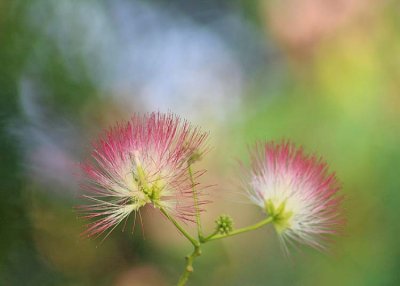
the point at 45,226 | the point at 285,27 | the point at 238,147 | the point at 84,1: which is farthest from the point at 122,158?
the point at 285,27

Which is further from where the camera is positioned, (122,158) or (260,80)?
(260,80)

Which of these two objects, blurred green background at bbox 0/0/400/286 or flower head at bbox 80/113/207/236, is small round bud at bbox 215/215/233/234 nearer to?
flower head at bbox 80/113/207/236

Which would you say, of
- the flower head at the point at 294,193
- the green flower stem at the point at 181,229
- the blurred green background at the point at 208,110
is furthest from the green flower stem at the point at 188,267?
the blurred green background at the point at 208,110

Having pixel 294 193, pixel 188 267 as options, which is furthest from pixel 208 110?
pixel 188 267

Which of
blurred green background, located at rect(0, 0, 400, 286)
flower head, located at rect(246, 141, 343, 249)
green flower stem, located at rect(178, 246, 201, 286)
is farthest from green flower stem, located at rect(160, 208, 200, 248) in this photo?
blurred green background, located at rect(0, 0, 400, 286)

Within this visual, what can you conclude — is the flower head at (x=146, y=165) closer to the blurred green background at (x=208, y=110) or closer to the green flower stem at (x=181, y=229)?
the green flower stem at (x=181, y=229)

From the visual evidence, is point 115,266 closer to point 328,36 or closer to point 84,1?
point 84,1

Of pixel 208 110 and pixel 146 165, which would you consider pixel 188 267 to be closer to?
pixel 146 165
